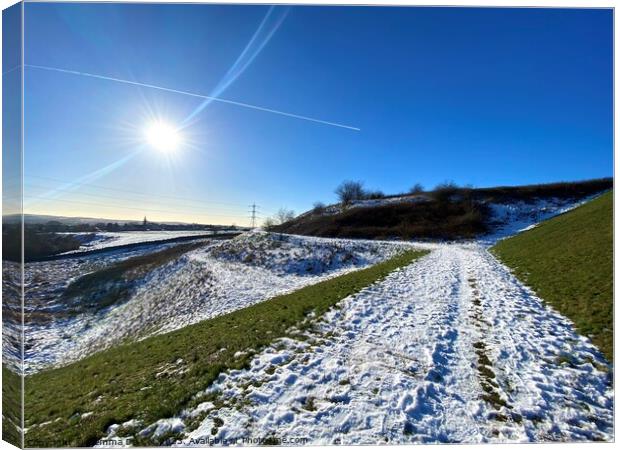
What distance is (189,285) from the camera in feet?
54.9

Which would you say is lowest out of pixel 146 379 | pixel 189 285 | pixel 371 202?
pixel 189 285

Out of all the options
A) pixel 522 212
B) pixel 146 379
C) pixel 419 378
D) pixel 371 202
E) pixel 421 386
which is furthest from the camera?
pixel 371 202

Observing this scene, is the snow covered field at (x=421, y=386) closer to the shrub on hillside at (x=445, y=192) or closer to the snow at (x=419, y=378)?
the snow at (x=419, y=378)

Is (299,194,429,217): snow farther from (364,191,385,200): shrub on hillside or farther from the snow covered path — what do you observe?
the snow covered path

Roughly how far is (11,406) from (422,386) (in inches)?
270

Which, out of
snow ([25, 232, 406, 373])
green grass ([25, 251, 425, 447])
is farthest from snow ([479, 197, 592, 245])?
green grass ([25, 251, 425, 447])

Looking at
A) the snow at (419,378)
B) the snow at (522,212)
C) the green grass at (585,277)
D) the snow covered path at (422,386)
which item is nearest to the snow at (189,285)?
the snow at (419,378)

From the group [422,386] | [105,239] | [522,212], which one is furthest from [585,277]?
[105,239]

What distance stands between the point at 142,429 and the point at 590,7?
1076cm

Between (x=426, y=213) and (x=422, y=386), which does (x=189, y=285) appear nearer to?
(x=422, y=386)

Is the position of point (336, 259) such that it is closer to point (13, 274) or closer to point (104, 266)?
point (13, 274)

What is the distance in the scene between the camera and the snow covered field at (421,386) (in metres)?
3.53

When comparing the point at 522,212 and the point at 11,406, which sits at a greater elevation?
the point at 522,212

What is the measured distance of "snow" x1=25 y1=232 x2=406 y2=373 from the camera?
12188 millimetres
